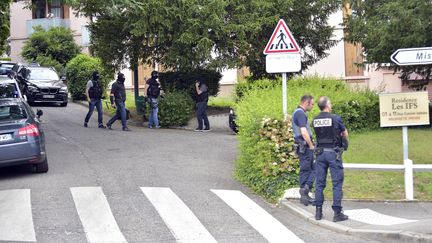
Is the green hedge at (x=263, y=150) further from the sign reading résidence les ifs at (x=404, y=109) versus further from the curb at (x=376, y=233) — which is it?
the sign reading résidence les ifs at (x=404, y=109)

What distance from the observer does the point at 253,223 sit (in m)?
8.41

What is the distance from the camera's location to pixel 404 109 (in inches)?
382

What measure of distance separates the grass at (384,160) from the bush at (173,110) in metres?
5.75

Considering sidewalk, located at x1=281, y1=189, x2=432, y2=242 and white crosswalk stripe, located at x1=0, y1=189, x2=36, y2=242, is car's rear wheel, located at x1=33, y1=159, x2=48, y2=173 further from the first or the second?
sidewalk, located at x1=281, y1=189, x2=432, y2=242

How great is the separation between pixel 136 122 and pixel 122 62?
2583 millimetres

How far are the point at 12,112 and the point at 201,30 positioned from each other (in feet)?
26.6

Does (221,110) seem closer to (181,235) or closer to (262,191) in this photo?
(262,191)

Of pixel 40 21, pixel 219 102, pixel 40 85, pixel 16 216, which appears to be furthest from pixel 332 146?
pixel 40 21

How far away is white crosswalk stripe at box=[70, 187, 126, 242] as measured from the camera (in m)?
7.73

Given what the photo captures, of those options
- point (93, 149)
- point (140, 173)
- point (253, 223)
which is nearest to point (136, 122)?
point (93, 149)

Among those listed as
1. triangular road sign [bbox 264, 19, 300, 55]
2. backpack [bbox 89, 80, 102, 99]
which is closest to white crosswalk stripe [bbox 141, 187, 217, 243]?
triangular road sign [bbox 264, 19, 300, 55]

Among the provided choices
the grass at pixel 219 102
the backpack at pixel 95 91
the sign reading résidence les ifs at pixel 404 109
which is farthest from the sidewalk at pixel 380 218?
the grass at pixel 219 102

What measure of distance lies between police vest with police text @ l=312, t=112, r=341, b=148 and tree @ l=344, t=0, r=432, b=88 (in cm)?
635

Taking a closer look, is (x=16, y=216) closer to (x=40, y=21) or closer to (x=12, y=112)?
(x=12, y=112)
